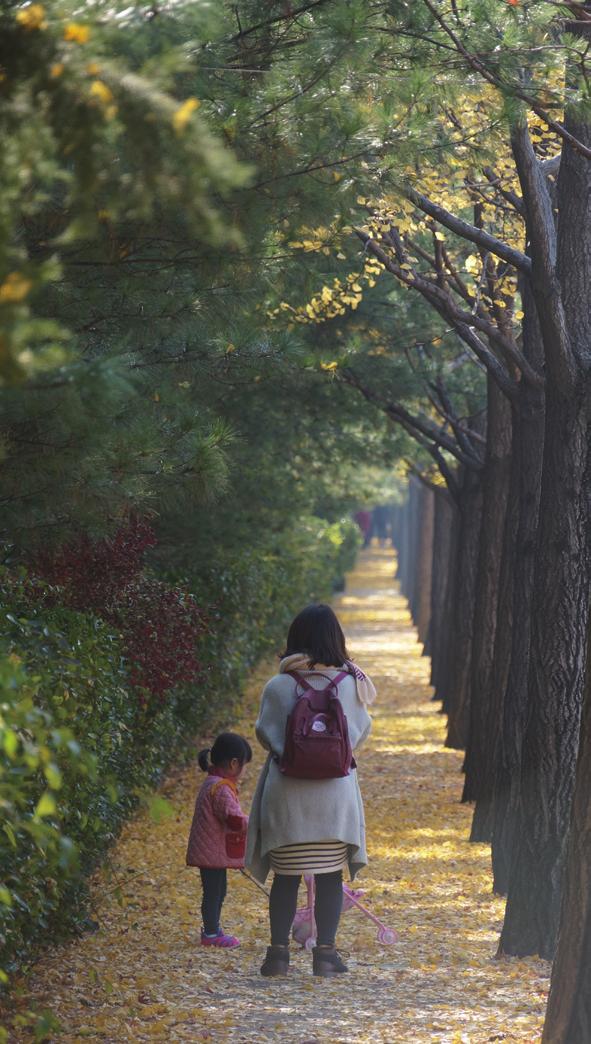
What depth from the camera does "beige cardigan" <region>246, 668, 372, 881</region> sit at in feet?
21.4

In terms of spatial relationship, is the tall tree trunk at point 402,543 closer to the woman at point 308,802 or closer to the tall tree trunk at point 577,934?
the woman at point 308,802

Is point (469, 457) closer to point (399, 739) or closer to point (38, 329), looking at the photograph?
point (399, 739)

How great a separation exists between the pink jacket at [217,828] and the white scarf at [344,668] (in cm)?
109

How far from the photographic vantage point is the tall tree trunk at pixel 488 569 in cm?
1258

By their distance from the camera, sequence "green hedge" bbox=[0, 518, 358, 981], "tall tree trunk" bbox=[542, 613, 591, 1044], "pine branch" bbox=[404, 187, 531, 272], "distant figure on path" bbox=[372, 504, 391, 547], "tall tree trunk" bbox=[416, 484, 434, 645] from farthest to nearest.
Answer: "distant figure on path" bbox=[372, 504, 391, 547] < "tall tree trunk" bbox=[416, 484, 434, 645] < "pine branch" bbox=[404, 187, 531, 272] < "tall tree trunk" bbox=[542, 613, 591, 1044] < "green hedge" bbox=[0, 518, 358, 981]

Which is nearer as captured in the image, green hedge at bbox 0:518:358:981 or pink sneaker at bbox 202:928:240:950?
green hedge at bbox 0:518:358:981

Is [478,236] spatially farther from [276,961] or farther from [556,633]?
[276,961]

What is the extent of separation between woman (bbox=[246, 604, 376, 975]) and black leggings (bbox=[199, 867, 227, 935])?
797mm

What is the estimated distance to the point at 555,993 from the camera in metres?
5.25

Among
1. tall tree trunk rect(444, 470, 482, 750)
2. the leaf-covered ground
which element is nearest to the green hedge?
the leaf-covered ground

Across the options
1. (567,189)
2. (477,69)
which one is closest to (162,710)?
(567,189)

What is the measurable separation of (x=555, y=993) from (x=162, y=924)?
3.44 meters

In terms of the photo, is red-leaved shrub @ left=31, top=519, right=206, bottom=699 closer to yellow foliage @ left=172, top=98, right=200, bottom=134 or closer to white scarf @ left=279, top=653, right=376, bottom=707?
white scarf @ left=279, top=653, right=376, bottom=707

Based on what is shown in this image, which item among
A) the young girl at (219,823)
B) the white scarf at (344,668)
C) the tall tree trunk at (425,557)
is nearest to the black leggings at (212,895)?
the young girl at (219,823)
